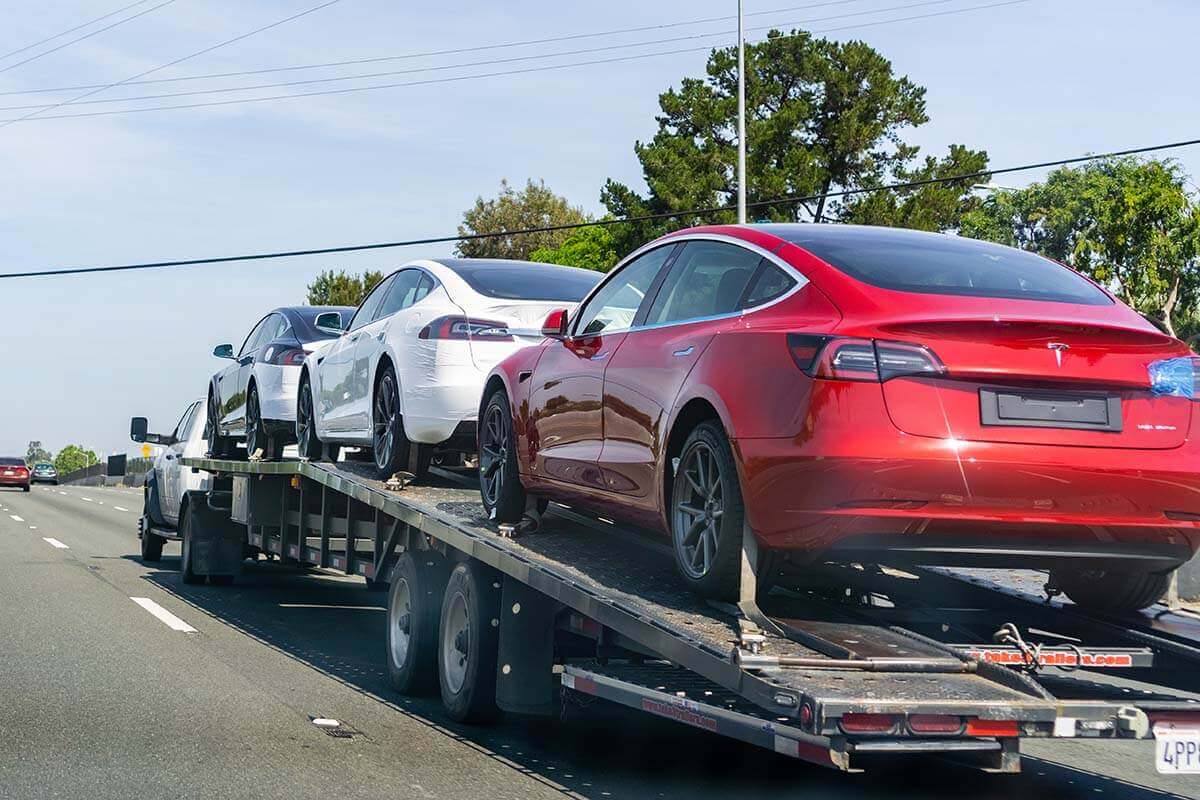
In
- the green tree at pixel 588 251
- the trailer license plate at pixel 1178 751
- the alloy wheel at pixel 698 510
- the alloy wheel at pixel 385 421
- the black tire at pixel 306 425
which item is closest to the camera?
the trailer license plate at pixel 1178 751

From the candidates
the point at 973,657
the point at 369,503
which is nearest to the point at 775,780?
the point at 973,657

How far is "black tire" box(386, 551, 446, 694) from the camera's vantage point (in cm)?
833

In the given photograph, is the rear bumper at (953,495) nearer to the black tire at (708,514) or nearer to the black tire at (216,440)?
the black tire at (708,514)

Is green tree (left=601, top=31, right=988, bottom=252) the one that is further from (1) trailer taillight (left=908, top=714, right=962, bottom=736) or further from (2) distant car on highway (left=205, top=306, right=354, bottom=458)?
(1) trailer taillight (left=908, top=714, right=962, bottom=736)

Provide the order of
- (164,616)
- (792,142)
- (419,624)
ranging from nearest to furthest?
(419,624) → (164,616) → (792,142)

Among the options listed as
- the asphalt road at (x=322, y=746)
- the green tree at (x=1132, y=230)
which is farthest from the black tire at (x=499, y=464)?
the green tree at (x=1132, y=230)

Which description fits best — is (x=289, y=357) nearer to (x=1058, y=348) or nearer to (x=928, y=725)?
(x=1058, y=348)

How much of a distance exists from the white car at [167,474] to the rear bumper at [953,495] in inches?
458

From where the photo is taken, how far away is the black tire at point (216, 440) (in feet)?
51.7

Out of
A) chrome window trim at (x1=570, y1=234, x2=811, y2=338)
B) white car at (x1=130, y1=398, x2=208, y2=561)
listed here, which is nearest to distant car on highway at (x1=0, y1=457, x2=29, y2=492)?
white car at (x1=130, y1=398, x2=208, y2=561)

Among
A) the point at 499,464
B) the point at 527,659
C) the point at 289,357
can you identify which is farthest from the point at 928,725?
the point at 289,357

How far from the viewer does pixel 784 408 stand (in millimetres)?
5312

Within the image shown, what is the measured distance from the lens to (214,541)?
1491 cm

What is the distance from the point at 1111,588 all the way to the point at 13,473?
190 feet
